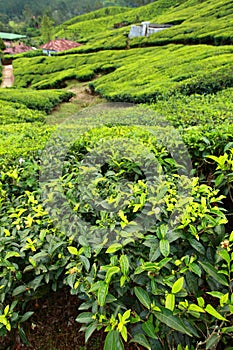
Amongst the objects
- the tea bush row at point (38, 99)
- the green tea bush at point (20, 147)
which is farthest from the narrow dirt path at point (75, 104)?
the green tea bush at point (20, 147)

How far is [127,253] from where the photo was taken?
168cm

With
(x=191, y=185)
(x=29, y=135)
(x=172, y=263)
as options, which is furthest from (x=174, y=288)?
(x=29, y=135)

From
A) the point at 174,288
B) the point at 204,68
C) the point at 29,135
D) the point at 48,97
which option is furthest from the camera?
the point at 48,97

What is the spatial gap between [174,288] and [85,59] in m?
22.2

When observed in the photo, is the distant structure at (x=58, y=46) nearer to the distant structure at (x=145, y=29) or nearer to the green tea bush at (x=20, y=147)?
the distant structure at (x=145, y=29)

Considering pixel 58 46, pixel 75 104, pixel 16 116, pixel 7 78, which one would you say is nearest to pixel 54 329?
pixel 16 116

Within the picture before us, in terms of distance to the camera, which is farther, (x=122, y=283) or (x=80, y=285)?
(x=80, y=285)

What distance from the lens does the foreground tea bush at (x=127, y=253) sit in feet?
4.92

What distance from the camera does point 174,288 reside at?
1438mm

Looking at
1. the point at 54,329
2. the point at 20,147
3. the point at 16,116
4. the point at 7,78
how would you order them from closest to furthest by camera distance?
the point at 54,329
the point at 20,147
the point at 16,116
the point at 7,78

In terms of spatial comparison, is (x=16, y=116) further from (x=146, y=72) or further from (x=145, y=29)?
(x=145, y=29)

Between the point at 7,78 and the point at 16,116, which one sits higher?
the point at 7,78

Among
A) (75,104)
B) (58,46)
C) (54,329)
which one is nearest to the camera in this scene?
(54,329)

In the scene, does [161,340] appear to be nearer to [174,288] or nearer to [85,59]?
[174,288]
